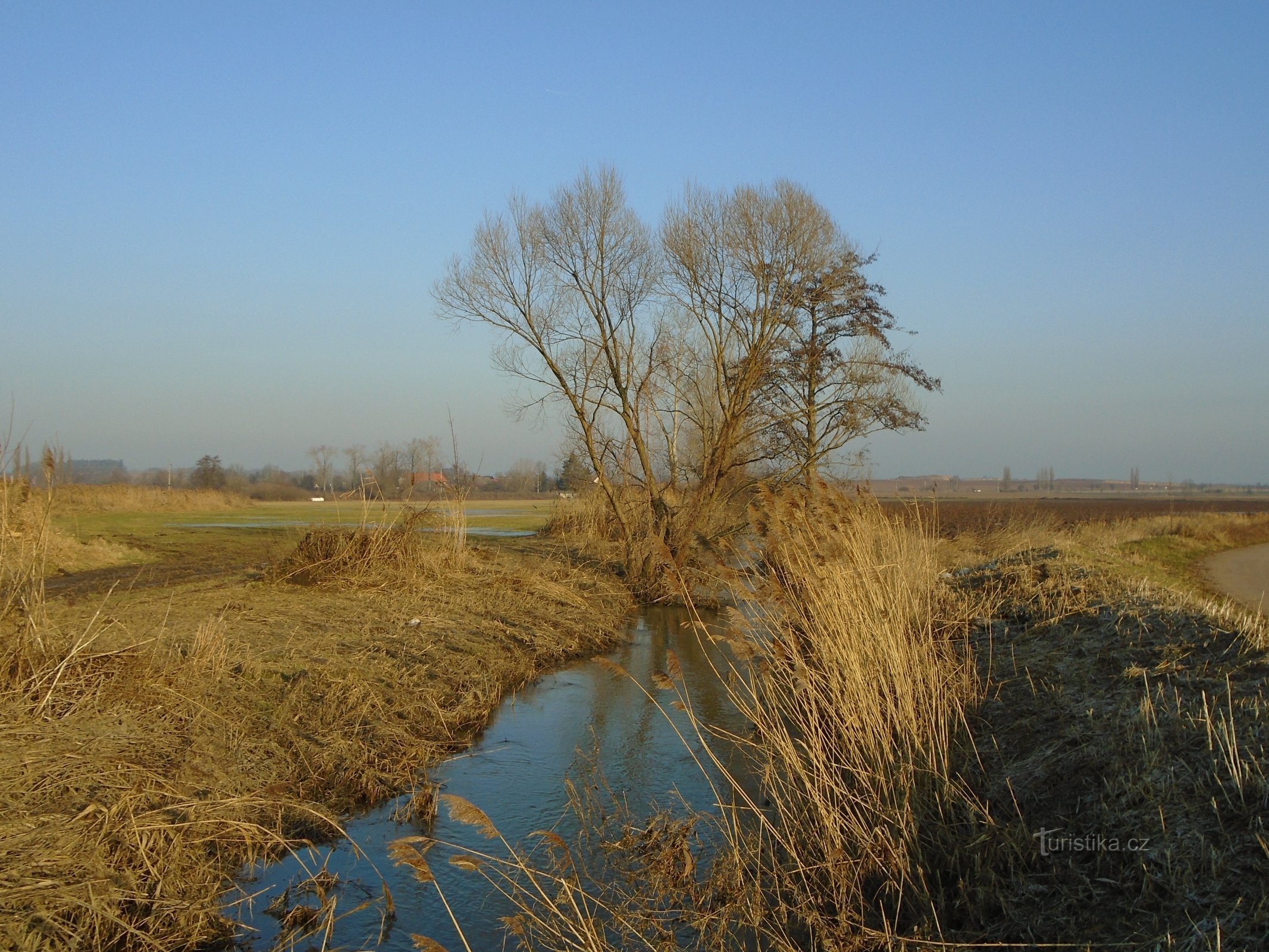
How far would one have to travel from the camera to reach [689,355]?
19938 mm

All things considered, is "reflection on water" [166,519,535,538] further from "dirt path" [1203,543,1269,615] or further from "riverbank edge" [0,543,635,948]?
"dirt path" [1203,543,1269,615]

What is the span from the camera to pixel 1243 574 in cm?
1864

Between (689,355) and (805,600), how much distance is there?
14.2m

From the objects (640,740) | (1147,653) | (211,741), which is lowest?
(640,740)

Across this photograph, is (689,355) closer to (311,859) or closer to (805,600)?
(805,600)

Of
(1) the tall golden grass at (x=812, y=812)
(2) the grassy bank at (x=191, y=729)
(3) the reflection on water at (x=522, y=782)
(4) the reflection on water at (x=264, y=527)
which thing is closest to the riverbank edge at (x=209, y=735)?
(2) the grassy bank at (x=191, y=729)

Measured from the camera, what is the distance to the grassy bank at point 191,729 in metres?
4.01

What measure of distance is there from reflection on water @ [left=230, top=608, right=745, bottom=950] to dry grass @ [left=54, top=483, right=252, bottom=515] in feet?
98.8

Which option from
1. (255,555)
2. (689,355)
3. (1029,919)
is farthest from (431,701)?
(689,355)

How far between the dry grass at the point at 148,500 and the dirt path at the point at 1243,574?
115 ft

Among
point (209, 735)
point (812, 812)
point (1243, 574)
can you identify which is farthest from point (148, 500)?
point (812, 812)

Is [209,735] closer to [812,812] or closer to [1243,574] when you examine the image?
[812,812]
